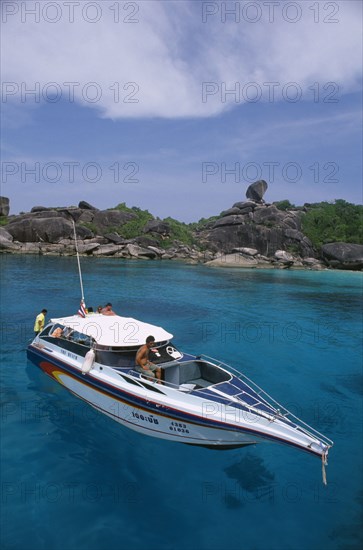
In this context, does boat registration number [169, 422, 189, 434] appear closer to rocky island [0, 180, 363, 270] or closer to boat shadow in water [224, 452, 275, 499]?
boat shadow in water [224, 452, 275, 499]

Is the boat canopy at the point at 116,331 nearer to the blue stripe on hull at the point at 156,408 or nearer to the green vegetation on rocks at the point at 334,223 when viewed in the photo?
the blue stripe on hull at the point at 156,408

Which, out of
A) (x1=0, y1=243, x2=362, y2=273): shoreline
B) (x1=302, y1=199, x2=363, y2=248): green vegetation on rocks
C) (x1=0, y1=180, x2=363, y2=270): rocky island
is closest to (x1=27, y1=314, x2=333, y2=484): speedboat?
(x1=0, y1=243, x2=362, y2=273): shoreline

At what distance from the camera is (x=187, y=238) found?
108m

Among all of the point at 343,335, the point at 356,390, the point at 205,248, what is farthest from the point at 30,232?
the point at 356,390

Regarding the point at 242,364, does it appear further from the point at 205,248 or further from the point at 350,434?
the point at 205,248

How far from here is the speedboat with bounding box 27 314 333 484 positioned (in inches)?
370

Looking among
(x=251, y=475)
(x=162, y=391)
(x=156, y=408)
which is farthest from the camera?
(x=162, y=391)

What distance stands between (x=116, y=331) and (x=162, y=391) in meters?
3.13

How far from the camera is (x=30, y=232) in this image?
8588cm

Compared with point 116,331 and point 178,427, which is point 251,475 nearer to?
point 178,427

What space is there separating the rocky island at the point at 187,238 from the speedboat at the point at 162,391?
68413mm

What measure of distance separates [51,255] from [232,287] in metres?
46.3

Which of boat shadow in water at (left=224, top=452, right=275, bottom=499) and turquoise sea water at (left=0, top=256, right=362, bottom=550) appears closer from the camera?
turquoise sea water at (left=0, top=256, right=362, bottom=550)

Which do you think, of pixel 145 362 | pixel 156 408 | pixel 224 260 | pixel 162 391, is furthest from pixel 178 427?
pixel 224 260
